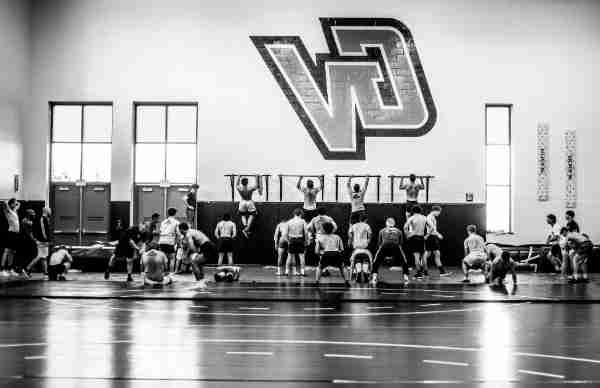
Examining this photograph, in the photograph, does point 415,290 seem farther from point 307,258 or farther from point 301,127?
point 301,127

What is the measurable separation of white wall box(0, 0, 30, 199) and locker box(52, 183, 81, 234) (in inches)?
51.3

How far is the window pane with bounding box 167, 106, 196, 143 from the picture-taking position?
72.3ft

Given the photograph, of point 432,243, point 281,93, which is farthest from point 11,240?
point 432,243

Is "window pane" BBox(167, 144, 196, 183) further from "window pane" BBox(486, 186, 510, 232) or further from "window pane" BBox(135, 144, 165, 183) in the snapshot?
"window pane" BBox(486, 186, 510, 232)

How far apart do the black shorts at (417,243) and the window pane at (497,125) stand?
691cm

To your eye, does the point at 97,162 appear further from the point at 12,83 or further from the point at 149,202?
the point at 12,83

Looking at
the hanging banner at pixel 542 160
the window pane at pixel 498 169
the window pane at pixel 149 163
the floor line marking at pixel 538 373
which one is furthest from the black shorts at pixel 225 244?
the floor line marking at pixel 538 373

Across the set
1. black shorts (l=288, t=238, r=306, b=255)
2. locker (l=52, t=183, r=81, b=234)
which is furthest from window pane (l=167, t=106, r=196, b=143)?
black shorts (l=288, t=238, r=306, b=255)

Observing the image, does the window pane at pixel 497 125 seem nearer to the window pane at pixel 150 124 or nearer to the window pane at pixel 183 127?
the window pane at pixel 183 127

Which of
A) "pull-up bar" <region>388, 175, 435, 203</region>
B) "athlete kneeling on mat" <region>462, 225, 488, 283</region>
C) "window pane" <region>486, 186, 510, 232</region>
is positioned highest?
"pull-up bar" <region>388, 175, 435, 203</region>

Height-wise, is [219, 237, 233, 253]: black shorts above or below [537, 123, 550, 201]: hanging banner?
below

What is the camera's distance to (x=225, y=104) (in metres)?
21.8

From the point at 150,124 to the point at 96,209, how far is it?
341 centimetres

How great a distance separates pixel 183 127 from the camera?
72.3 feet
